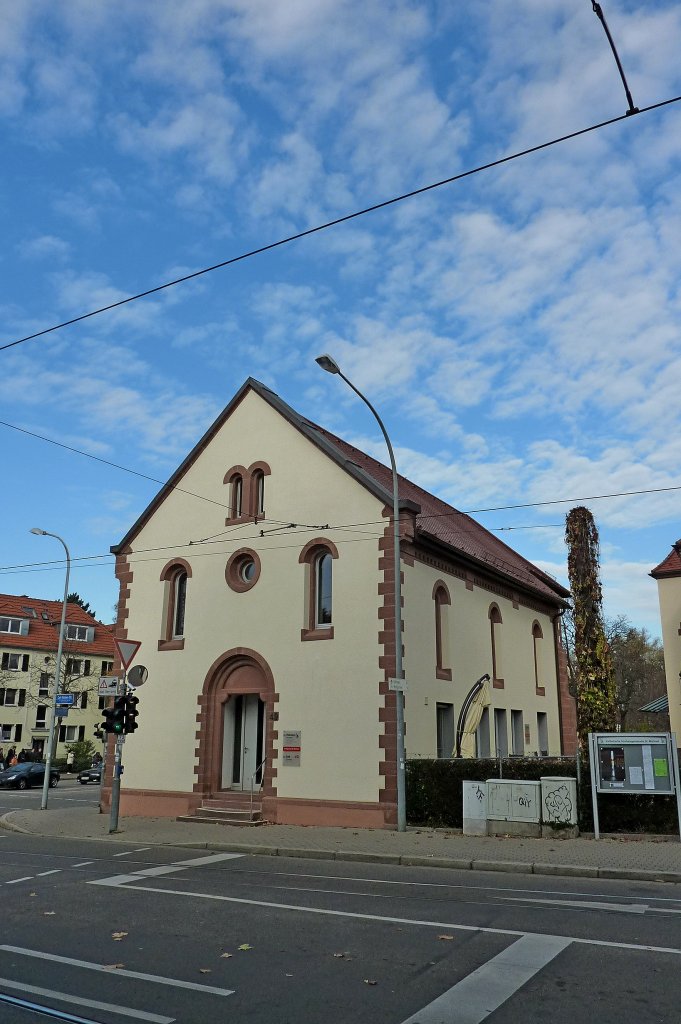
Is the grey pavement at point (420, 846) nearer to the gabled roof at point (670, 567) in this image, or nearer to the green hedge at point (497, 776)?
the green hedge at point (497, 776)

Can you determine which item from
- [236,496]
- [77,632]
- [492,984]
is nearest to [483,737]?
[236,496]

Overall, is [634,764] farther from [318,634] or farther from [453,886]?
[318,634]

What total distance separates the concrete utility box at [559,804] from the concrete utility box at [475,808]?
1.17m

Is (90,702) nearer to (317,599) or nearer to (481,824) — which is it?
(317,599)

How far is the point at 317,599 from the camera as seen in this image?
20312mm

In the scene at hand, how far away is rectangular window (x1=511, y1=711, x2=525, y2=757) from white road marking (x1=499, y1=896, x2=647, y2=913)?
652 inches

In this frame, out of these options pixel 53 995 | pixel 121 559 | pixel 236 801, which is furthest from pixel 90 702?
pixel 53 995

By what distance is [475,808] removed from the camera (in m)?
16.1

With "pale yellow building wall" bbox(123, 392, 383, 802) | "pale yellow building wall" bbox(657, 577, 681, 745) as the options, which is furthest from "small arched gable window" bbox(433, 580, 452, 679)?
"pale yellow building wall" bbox(657, 577, 681, 745)

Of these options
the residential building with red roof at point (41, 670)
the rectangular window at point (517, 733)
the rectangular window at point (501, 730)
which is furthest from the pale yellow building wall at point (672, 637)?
the residential building with red roof at point (41, 670)

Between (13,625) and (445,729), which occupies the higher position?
(13,625)

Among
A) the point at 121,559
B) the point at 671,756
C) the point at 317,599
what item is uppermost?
the point at 121,559

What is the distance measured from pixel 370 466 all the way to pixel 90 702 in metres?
42.2

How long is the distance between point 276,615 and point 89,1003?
14603mm
